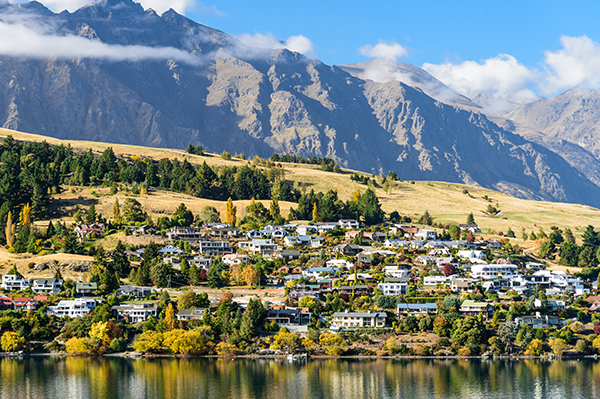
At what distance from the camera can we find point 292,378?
8556 centimetres

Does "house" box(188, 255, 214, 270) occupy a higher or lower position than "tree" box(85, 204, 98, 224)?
lower

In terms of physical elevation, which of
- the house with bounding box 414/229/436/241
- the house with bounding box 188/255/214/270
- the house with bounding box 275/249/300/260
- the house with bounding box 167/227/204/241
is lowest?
the house with bounding box 188/255/214/270

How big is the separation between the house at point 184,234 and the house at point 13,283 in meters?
31.5

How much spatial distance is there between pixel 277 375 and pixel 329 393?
9809 millimetres

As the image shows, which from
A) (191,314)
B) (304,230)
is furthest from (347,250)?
(191,314)

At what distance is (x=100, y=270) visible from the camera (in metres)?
120

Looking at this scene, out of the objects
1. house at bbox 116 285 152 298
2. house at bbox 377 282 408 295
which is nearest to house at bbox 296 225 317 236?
house at bbox 377 282 408 295

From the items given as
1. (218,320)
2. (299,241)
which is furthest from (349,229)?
(218,320)

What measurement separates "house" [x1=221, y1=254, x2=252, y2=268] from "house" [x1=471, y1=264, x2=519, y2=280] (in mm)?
39331

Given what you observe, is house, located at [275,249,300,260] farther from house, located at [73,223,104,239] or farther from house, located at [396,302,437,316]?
house, located at [73,223,104,239]

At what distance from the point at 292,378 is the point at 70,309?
40.1 meters

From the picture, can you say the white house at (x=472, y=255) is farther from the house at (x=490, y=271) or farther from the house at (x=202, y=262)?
the house at (x=202, y=262)

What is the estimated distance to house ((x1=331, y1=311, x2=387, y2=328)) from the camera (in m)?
107

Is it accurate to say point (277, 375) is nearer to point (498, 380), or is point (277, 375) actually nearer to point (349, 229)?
point (498, 380)
